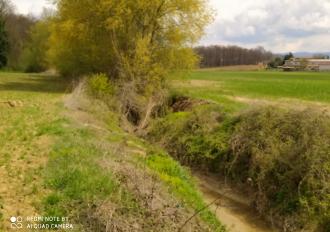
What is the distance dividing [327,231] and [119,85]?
51.6 ft

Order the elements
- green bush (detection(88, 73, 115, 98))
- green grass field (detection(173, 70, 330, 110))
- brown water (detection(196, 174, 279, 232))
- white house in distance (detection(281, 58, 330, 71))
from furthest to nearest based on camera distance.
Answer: white house in distance (detection(281, 58, 330, 71))
green grass field (detection(173, 70, 330, 110))
green bush (detection(88, 73, 115, 98))
brown water (detection(196, 174, 279, 232))

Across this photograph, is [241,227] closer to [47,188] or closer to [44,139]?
[47,188]

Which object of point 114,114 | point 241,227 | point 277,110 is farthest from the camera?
point 114,114

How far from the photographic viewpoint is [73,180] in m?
8.14

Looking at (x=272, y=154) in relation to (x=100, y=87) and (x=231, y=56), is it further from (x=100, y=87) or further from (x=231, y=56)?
(x=231, y=56)

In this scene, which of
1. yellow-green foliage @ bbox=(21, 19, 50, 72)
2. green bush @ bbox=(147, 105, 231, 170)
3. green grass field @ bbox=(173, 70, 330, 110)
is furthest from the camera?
yellow-green foliage @ bbox=(21, 19, 50, 72)

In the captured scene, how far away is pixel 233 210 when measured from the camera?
1164 centimetres

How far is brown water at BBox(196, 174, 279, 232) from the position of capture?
10570 millimetres

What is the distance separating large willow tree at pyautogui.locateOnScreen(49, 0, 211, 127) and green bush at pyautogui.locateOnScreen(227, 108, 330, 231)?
9943 mm

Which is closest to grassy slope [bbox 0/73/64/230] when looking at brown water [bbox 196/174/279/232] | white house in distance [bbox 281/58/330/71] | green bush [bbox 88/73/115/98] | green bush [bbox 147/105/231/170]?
brown water [bbox 196/174/279/232]

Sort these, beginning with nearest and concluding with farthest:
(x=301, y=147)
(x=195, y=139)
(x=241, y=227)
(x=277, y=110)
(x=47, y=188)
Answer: (x=47, y=188) < (x=241, y=227) < (x=301, y=147) < (x=277, y=110) < (x=195, y=139)

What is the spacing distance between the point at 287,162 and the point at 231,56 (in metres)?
125

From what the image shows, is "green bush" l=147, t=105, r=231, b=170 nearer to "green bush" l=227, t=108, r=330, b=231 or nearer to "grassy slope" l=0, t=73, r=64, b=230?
"green bush" l=227, t=108, r=330, b=231

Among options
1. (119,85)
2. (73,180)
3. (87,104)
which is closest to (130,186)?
(73,180)
